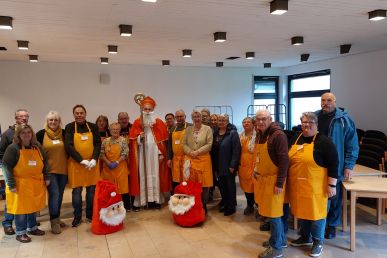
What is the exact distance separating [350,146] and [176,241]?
206cm

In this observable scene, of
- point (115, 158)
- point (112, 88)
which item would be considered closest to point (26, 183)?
point (115, 158)

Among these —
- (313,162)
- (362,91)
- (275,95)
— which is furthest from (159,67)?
(313,162)

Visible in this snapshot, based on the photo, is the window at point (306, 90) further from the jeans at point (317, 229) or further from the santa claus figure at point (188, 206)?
the jeans at point (317, 229)

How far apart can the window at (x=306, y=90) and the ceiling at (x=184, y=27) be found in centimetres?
164

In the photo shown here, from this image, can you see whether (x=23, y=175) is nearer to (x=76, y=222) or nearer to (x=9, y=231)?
(x=9, y=231)

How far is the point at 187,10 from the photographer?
11.6ft

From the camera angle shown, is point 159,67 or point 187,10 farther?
point 159,67

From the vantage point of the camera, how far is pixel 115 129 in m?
4.23

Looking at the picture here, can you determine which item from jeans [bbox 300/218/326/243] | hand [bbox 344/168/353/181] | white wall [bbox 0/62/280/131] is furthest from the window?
jeans [bbox 300/218/326/243]

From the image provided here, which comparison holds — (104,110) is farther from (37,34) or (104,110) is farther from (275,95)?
(275,95)

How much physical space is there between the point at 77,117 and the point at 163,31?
65.6 inches

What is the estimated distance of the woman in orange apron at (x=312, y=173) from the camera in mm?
2883

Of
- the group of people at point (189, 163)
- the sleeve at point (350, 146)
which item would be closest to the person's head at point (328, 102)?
the group of people at point (189, 163)

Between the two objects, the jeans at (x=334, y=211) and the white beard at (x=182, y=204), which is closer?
the jeans at (x=334, y=211)
